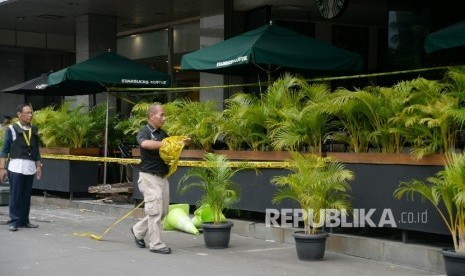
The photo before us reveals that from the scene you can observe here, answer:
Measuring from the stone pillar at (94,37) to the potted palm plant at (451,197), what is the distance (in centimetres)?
1480

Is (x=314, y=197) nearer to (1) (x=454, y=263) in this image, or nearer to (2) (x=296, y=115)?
(2) (x=296, y=115)

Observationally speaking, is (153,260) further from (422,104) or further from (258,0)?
(258,0)

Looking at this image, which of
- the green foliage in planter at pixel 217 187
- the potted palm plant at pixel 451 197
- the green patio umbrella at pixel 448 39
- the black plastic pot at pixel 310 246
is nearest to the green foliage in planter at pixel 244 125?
the green foliage in planter at pixel 217 187

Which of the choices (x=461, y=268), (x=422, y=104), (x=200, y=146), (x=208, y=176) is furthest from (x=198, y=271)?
(x=200, y=146)

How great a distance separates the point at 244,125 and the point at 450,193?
4197 millimetres

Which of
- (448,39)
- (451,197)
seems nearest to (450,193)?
(451,197)

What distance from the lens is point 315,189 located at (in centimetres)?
872

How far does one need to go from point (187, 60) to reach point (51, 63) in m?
20.0

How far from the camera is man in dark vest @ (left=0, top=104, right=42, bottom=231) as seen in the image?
1143 cm

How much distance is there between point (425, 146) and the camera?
8562mm

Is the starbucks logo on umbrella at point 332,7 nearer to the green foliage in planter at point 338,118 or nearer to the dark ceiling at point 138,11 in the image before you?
the dark ceiling at point 138,11

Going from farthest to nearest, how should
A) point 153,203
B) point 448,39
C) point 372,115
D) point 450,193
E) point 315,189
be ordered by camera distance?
point 372,115 < point 153,203 < point 448,39 < point 315,189 < point 450,193

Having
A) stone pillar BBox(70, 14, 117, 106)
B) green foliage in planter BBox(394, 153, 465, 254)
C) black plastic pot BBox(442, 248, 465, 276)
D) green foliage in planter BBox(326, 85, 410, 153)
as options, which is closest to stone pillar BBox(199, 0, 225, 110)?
stone pillar BBox(70, 14, 117, 106)

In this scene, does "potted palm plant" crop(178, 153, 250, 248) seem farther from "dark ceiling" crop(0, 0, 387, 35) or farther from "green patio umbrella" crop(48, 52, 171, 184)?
"dark ceiling" crop(0, 0, 387, 35)
